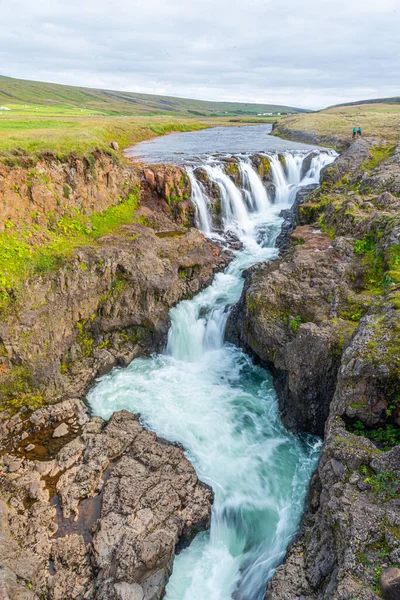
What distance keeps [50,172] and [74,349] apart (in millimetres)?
10323

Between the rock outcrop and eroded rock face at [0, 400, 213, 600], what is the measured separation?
356 cm

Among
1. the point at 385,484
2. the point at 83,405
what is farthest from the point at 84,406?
the point at 385,484

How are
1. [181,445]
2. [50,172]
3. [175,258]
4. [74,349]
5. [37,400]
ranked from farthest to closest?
1. [175,258]
2. [50,172]
3. [74,349]
4. [37,400]
5. [181,445]

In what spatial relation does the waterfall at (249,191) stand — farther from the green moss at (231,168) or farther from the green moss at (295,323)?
the green moss at (295,323)

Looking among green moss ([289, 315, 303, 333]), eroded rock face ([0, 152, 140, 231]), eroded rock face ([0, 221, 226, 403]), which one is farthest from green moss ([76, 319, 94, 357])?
green moss ([289, 315, 303, 333])

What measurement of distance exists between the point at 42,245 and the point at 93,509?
12699 mm

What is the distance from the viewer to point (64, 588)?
10.1 metres

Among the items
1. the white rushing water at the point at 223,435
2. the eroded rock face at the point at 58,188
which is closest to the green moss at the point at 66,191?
the eroded rock face at the point at 58,188

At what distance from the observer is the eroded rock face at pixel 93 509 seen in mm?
10148

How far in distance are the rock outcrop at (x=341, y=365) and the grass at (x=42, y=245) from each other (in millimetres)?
9692

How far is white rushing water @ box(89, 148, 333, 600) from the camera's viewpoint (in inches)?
453

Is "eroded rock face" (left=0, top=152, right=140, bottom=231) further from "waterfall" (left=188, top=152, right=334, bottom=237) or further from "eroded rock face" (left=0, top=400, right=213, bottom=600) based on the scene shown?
"eroded rock face" (left=0, top=400, right=213, bottom=600)

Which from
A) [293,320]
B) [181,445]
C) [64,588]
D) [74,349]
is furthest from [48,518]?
[293,320]

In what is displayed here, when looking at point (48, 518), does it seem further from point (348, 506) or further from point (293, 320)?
point (293, 320)
